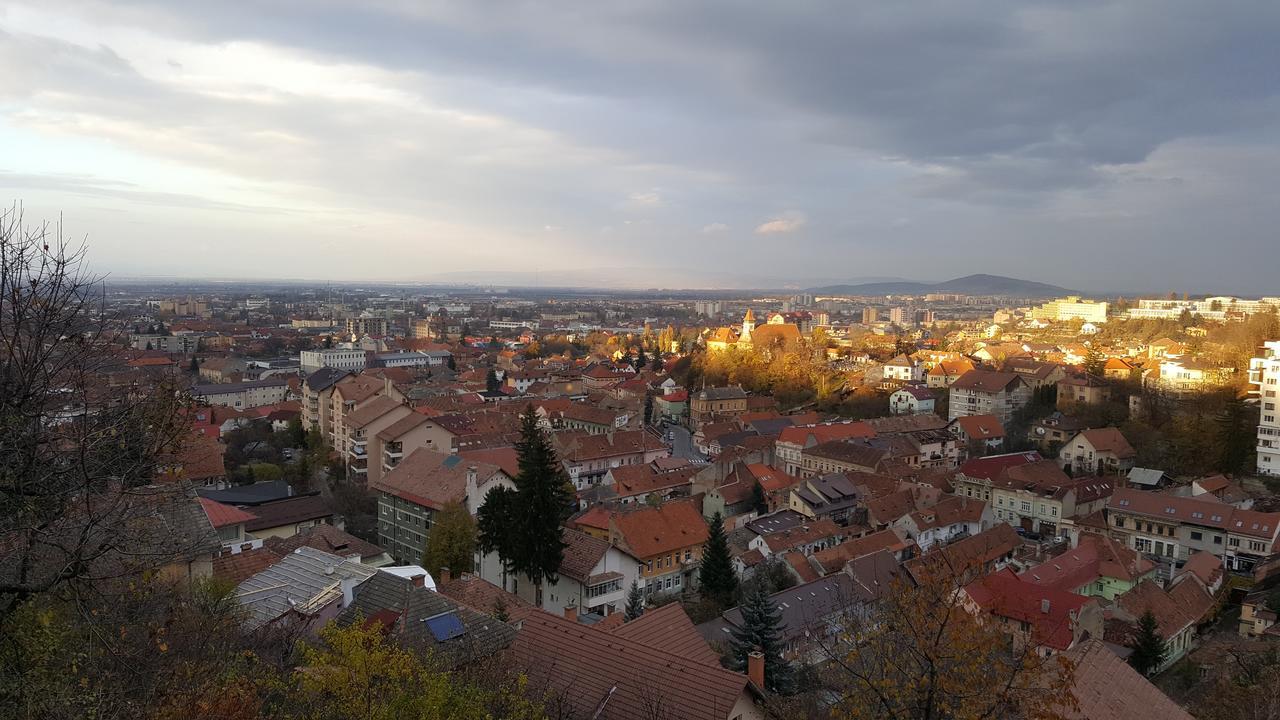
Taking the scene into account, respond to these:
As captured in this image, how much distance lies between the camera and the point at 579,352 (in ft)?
302

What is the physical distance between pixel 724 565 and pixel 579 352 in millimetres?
72081

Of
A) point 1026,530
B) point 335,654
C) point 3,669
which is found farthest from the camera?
point 1026,530

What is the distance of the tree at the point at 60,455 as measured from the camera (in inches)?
233

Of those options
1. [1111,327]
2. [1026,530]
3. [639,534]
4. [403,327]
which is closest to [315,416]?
[639,534]

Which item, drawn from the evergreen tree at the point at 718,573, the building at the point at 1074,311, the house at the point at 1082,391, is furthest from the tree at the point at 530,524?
the building at the point at 1074,311

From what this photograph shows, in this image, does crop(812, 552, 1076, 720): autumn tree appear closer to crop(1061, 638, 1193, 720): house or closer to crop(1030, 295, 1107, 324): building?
crop(1061, 638, 1193, 720): house

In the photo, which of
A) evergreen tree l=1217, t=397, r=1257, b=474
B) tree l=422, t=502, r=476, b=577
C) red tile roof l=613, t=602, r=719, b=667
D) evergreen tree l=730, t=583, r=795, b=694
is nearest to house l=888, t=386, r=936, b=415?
evergreen tree l=1217, t=397, r=1257, b=474

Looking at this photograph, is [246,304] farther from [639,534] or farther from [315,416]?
[639,534]

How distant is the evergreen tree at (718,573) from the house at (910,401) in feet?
89.6

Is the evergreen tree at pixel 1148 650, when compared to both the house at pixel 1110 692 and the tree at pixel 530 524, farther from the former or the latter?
the tree at pixel 530 524

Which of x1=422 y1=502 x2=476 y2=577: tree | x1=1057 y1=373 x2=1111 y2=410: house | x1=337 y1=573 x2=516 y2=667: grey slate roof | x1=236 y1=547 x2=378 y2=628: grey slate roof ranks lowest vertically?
x1=422 y1=502 x2=476 y2=577: tree

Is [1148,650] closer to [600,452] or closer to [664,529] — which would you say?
[664,529]

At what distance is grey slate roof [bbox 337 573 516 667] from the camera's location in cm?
995

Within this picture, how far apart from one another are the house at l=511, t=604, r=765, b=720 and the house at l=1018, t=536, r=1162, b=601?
1514 centimetres
